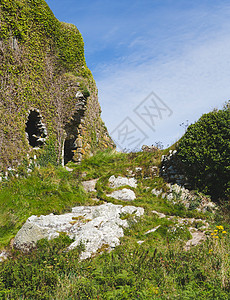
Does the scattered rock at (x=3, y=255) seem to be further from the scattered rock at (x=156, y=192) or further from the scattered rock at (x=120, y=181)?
the scattered rock at (x=156, y=192)

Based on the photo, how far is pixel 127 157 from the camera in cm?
1585

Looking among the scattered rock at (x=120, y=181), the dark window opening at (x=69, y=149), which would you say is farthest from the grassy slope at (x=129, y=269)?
the dark window opening at (x=69, y=149)

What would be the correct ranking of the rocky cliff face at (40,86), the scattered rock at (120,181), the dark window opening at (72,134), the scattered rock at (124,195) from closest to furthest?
the scattered rock at (124,195) → the rocky cliff face at (40,86) → the scattered rock at (120,181) → the dark window opening at (72,134)

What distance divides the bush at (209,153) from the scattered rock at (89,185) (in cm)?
425

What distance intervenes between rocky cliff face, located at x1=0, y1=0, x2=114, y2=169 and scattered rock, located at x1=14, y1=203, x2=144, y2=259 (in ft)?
13.9

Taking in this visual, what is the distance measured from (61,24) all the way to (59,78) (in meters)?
3.87

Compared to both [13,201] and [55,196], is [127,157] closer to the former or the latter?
[55,196]

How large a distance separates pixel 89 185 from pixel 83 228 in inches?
206

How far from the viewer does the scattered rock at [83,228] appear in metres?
5.80

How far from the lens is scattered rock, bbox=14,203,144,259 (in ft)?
19.0

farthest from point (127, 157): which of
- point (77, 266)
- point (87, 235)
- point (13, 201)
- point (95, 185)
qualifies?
point (77, 266)

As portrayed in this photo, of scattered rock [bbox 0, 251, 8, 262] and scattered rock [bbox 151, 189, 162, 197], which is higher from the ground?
scattered rock [bbox 151, 189, 162, 197]

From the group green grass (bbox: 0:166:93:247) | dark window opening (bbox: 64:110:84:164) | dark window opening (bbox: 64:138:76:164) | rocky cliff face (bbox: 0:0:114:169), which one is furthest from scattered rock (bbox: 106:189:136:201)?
dark window opening (bbox: 64:138:76:164)

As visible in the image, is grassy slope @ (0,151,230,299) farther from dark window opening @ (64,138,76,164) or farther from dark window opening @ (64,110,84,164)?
dark window opening @ (64,138,76,164)
